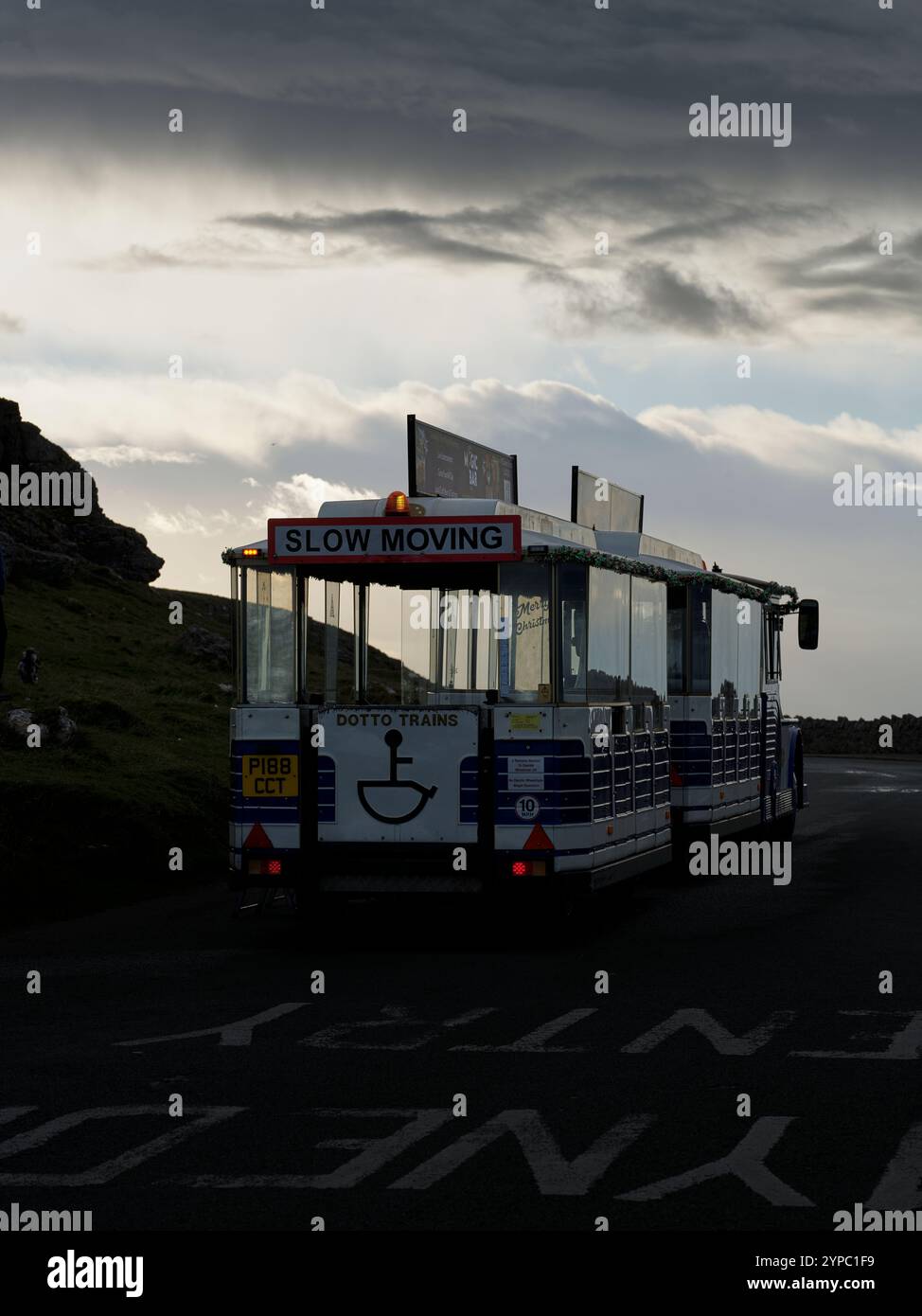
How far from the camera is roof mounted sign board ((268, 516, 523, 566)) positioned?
15.0m

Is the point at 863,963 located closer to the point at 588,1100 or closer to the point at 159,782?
the point at 588,1100

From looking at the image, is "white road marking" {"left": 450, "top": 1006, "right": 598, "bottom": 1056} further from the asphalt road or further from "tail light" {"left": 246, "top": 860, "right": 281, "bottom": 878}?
"tail light" {"left": 246, "top": 860, "right": 281, "bottom": 878}

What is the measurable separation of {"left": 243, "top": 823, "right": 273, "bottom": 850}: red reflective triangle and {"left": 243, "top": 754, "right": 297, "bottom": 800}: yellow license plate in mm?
258

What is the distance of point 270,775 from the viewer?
15.4m

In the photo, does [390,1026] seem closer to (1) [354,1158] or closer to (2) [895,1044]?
(2) [895,1044]

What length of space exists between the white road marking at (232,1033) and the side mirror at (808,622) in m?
14.5

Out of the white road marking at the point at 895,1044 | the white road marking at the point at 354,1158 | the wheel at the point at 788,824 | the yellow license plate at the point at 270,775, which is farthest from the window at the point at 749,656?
the white road marking at the point at 354,1158

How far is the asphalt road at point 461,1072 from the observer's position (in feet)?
23.9

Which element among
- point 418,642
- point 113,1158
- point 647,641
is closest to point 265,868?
point 418,642

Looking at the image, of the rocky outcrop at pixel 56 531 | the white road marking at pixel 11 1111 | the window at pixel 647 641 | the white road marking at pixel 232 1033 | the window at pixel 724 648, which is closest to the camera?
the white road marking at pixel 11 1111

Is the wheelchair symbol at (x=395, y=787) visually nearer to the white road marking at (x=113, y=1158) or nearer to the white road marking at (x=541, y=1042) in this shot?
the white road marking at (x=541, y=1042)

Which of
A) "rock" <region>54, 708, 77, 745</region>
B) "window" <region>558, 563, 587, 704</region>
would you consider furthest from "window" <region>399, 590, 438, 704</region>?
"rock" <region>54, 708, 77, 745</region>

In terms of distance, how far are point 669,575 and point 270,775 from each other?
553 centimetres
